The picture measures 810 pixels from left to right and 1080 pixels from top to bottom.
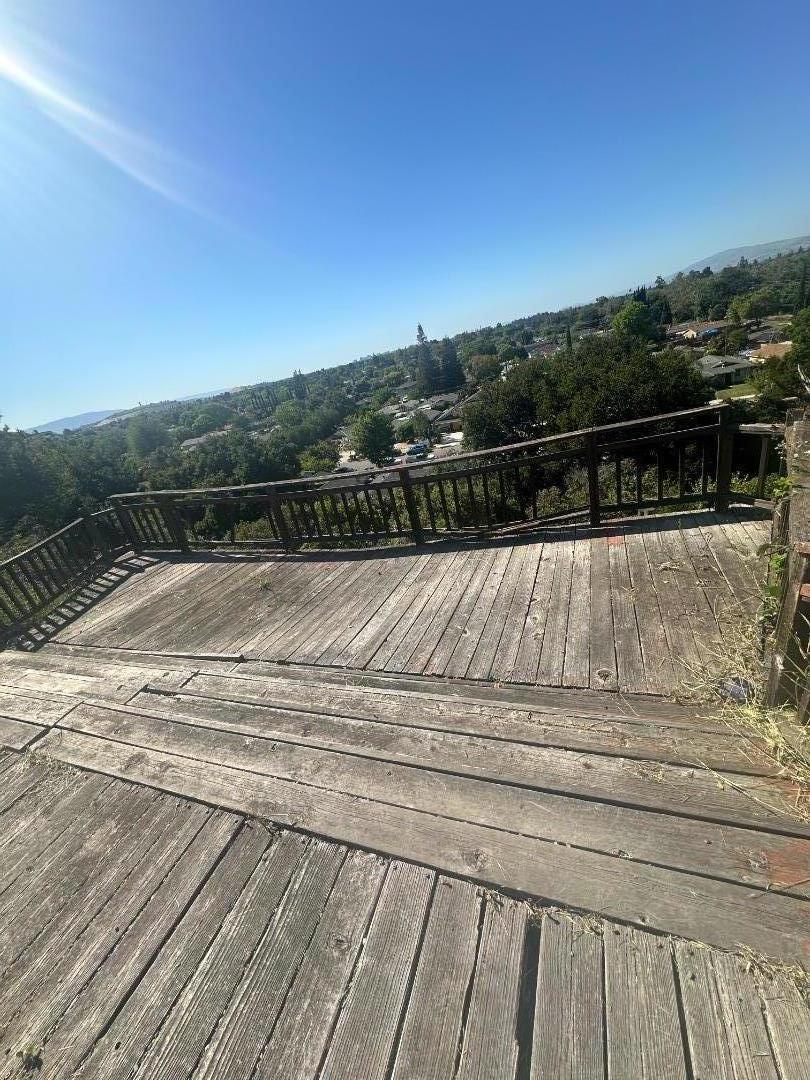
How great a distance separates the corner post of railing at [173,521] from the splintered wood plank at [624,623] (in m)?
5.72

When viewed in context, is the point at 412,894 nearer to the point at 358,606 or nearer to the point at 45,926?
the point at 45,926

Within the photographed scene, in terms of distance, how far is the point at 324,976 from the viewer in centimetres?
138

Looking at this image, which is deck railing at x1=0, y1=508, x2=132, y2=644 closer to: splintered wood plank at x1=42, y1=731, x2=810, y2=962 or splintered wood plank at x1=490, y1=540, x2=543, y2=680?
splintered wood plank at x1=42, y1=731, x2=810, y2=962

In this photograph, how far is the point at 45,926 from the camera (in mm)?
1731

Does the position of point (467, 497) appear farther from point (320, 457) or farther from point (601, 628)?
point (320, 457)

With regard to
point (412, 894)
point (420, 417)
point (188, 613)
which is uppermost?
point (412, 894)

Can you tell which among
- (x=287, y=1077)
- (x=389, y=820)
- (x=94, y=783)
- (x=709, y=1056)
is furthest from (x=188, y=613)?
(x=709, y=1056)

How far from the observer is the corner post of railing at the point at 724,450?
147 inches

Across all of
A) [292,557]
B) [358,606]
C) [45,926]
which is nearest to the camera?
[45,926]

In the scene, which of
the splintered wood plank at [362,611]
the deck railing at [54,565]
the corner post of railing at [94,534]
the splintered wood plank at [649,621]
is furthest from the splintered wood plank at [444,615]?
the corner post of railing at [94,534]

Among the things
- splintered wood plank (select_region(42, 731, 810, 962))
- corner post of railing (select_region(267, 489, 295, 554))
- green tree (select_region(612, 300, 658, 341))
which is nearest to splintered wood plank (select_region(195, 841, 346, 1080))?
splintered wood plank (select_region(42, 731, 810, 962))

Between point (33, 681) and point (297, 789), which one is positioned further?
point (33, 681)

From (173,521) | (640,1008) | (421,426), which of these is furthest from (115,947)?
(421,426)

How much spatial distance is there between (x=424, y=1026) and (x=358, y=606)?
9.69ft
